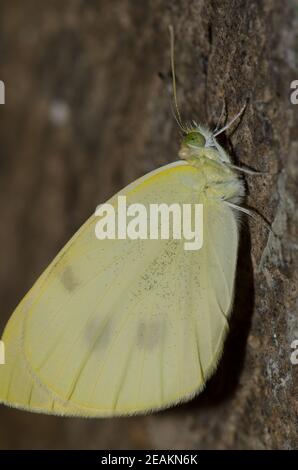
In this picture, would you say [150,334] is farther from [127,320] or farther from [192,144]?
[192,144]

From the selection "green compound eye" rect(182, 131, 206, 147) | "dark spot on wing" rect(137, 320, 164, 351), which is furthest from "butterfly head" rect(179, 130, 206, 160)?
"dark spot on wing" rect(137, 320, 164, 351)

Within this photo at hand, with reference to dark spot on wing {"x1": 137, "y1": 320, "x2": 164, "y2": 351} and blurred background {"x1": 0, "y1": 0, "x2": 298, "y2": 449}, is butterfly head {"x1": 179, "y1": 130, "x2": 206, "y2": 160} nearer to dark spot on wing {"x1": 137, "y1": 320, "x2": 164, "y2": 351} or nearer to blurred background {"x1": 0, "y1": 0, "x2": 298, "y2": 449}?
blurred background {"x1": 0, "y1": 0, "x2": 298, "y2": 449}

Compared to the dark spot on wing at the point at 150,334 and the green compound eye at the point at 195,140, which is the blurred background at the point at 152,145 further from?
the dark spot on wing at the point at 150,334

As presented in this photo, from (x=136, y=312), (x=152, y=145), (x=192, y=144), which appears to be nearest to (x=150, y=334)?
(x=136, y=312)

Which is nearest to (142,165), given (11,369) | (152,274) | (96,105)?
(96,105)

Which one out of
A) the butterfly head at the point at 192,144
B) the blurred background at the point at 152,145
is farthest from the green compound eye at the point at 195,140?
the blurred background at the point at 152,145

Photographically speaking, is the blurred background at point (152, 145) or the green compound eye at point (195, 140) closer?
the blurred background at point (152, 145)
